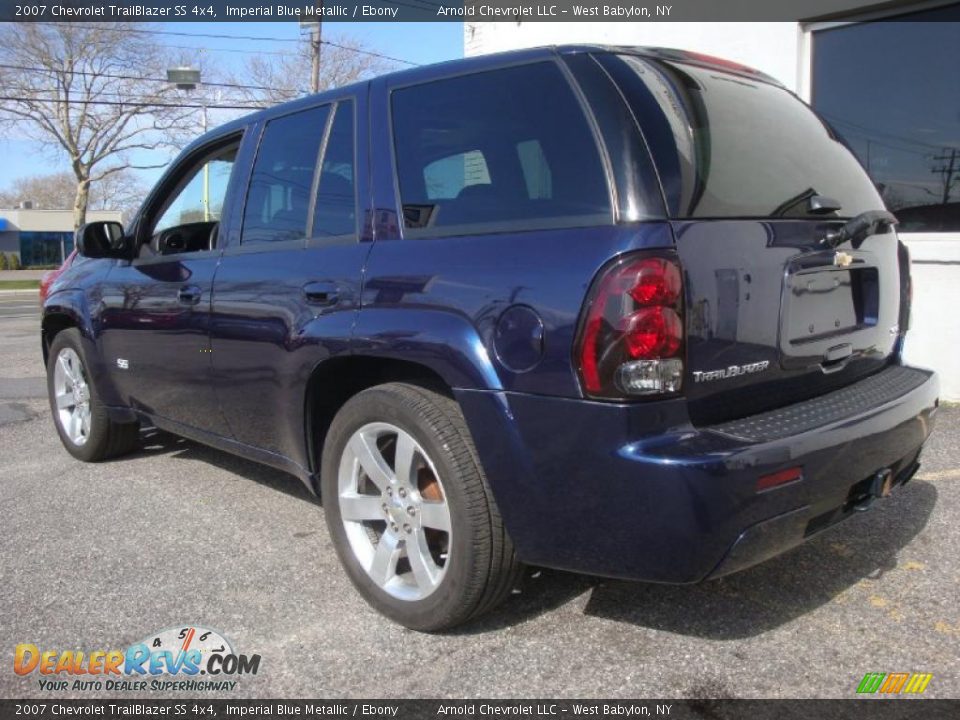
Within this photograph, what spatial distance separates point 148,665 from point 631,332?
1.91 metres

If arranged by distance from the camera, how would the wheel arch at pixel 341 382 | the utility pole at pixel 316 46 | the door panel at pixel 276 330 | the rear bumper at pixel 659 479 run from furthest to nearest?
1. the utility pole at pixel 316 46
2. the door panel at pixel 276 330
3. the wheel arch at pixel 341 382
4. the rear bumper at pixel 659 479

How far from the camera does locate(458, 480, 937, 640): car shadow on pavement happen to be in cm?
295

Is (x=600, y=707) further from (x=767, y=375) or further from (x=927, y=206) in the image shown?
(x=927, y=206)

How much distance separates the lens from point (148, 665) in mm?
2783

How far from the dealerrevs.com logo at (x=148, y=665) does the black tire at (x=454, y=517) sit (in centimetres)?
56

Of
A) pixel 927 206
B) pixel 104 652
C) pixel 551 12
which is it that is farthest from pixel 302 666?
pixel 551 12

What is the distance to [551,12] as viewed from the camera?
9.16 m

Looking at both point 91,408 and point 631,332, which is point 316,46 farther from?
point 631,332

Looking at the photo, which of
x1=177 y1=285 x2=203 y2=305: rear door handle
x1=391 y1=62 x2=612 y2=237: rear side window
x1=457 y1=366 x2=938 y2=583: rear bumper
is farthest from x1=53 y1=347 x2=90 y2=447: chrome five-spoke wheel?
x1=457 y1=366 x2=938 y2=583: rear bumper

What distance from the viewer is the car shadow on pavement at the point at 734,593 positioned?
9.67 ft

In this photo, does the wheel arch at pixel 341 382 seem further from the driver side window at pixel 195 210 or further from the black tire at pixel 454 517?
the driver side window at pixel 195 210

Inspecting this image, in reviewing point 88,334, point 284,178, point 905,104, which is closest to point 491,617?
point 284,178

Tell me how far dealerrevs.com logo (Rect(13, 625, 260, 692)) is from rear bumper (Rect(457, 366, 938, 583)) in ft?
3.53

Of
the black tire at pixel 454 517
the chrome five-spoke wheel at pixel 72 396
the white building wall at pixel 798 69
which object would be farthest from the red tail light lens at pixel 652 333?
the chrome five-spoke wheel at pixel 72 396
